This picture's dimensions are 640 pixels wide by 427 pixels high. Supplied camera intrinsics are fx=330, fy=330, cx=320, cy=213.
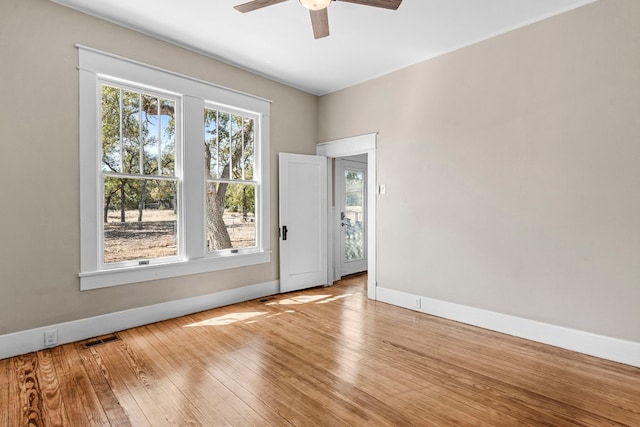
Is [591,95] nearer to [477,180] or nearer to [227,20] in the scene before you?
[477,180]

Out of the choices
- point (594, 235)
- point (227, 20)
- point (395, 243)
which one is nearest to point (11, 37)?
point (227, 20)

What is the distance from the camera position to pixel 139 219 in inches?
143

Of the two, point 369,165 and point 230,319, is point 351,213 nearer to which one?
point 369,165

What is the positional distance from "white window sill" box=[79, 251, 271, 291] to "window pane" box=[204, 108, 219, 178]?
113cm

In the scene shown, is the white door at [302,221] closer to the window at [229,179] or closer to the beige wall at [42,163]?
the window at [229,179]

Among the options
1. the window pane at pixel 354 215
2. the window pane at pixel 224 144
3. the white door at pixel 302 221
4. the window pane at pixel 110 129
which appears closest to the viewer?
the window pane at pixel 110 129

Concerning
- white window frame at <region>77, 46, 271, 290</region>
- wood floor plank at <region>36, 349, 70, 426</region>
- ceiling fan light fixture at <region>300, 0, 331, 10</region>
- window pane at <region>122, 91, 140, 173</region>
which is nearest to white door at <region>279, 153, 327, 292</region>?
white window frame at <region>77, 46, 271, 290</region>

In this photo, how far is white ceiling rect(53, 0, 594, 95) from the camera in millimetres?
3064

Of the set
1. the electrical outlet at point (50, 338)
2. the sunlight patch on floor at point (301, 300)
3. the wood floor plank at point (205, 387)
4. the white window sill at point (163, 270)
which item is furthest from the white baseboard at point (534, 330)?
the electrical outlet at point (50, 338)

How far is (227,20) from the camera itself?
332 cm

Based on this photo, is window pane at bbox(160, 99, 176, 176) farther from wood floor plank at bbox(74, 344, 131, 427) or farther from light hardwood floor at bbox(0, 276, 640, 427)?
wood floor plank at bbox(74, 344, 131, 427)

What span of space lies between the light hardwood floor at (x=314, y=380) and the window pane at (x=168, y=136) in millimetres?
1802

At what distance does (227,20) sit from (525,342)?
4.34m

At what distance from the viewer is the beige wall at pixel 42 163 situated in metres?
2.82
